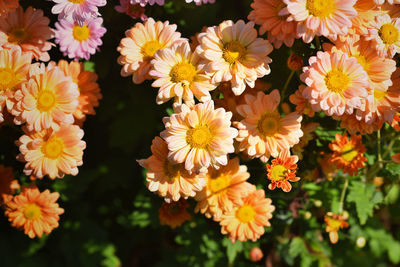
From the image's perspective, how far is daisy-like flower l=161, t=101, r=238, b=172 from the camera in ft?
4.07

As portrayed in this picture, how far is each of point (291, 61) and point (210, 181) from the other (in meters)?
0.56

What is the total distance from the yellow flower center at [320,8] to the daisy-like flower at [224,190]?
60 cm

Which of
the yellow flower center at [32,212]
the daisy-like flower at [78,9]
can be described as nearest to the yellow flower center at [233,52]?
the daisy-like flower at [78,9]

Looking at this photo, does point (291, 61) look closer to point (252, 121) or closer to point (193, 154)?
point (252, 121)

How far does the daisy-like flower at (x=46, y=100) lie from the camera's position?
1.30m

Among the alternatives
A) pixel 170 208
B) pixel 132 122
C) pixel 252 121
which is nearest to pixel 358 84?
pixel 252 121

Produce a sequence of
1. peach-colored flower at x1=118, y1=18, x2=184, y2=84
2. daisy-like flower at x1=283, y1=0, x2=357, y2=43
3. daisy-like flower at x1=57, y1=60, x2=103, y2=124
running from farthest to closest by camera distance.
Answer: daisy-like flower at x1=57, y1=60, x2=103, y2=124, peach-colored flower at x1=118, y1=18, x2=184, y2=84, daisy-like flower at x1=283, y1=0, x2=357, y2=43

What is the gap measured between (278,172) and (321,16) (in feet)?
1.81

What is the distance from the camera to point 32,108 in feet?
4.31

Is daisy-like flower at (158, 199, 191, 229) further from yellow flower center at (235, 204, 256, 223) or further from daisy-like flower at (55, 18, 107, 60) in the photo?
daisy-like flower at (55, 18, 107, 60)

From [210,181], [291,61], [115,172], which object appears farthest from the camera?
[115,172]

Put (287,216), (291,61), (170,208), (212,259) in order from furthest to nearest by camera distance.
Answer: (212,259) → (287,216) → (170,208) → (291,61)

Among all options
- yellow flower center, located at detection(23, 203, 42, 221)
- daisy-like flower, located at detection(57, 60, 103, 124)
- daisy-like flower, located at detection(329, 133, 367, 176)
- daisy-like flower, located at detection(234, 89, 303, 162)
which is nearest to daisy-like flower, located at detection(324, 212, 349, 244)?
daisy-like flower, located at detection(329, 133, 367, 176)

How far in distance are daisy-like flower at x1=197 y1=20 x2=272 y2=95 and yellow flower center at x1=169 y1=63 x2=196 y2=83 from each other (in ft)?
0.23
